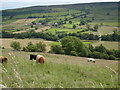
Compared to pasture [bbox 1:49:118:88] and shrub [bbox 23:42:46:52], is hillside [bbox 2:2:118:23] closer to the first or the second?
shrub [bbox 23:42:46:52]

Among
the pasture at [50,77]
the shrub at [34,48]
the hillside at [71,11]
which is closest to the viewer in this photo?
the pasture at [50,77]

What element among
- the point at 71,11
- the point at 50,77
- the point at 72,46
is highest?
the point at 71,11

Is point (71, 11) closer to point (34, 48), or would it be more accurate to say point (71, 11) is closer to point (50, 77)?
point (34, 48)

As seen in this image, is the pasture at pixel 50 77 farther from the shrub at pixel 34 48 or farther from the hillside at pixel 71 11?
the hillside at pixel 71 11

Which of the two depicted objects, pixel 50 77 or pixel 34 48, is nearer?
pixel 50 77

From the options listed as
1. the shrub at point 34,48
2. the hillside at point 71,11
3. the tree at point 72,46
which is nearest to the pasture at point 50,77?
the tree at point 72,46

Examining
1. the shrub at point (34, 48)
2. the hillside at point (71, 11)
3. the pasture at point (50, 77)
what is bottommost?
the shrub at point (34, 48)

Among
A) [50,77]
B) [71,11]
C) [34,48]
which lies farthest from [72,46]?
[71,11]

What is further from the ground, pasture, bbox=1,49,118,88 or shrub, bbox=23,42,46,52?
pasture, bbox=1,49,118,88

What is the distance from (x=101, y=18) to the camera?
139m

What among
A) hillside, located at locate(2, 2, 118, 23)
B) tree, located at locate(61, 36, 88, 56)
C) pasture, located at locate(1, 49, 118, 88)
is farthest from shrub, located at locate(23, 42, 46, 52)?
hillside, located at locate(2, 2, 118, 23)

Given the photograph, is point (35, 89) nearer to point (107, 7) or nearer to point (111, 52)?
point (111, 52)

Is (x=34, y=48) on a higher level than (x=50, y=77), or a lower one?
lower

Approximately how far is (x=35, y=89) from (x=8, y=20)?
449ft
